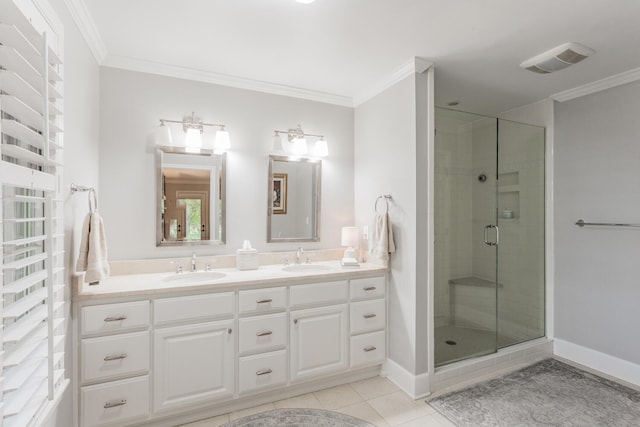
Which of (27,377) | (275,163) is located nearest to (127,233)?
(275,163)

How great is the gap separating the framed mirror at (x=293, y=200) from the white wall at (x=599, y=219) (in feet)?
7.42

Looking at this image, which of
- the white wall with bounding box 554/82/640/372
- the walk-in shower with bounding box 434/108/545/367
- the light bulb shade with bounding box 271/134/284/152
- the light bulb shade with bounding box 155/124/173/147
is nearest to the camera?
the light bulb shade with bounding box 155/124/173/147

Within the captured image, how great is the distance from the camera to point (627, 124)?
2.57m

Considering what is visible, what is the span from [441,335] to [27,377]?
8.39ft

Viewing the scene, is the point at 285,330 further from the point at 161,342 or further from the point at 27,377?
the point at 27,377

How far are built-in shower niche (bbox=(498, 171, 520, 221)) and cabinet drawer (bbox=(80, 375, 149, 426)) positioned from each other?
3078 mm

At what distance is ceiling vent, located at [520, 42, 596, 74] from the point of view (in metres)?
2.11

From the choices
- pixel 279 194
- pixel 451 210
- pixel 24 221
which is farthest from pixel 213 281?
pixel 451 210

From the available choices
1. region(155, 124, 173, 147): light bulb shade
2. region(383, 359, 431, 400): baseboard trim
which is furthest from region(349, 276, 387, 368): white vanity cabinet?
region(155, 124, 173, 147): light bulb shade

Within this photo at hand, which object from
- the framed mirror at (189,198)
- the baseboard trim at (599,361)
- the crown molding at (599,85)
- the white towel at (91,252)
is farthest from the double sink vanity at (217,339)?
the crown molding at (599,85)

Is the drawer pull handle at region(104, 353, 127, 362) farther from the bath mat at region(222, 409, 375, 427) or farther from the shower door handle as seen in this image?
the shower door handle

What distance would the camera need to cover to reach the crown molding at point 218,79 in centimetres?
235

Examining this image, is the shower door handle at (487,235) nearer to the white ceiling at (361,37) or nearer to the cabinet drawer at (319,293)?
the white ceiling at (361,37)

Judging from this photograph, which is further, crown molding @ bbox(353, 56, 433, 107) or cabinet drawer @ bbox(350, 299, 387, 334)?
cabinet drawer @ bbox(350, 299, 387, 334)
